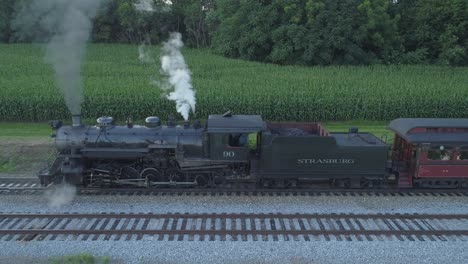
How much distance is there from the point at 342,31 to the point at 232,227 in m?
27.7

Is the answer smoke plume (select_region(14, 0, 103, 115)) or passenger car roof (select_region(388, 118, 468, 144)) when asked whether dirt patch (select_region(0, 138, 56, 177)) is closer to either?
smoke plume (select_region(14, 0, 103, 115))

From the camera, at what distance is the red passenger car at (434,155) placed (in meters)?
13.9

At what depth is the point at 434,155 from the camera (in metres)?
A: 14.2

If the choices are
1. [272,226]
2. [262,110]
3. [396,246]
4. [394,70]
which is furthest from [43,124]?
[394,70]

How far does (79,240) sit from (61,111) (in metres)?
13.5

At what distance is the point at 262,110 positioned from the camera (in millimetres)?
23219

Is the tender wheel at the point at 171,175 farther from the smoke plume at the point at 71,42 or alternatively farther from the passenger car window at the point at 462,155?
the passenger car window at the point at 462,155

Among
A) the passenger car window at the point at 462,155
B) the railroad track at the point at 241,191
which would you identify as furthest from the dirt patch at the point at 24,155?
the passenger car window at the point at 462,155

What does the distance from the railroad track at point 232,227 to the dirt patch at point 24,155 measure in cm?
492

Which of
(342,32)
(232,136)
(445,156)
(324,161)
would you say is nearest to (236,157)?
(232,136)

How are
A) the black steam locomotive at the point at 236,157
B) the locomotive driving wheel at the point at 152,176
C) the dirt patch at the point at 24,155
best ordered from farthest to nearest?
the dirt patch at the point at 24,155 < the locomotive driving wheel at the point at 152,176 < the black steam locomotive at the point at 236,157

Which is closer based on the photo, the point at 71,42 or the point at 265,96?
the point at 71,42

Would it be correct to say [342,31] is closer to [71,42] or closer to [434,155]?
[434,155]

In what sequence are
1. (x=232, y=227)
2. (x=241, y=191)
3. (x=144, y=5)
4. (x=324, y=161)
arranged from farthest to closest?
(x=144, y=5) < (x=241, y=191) < (x=324, y=161) < (x=232, y=227)
